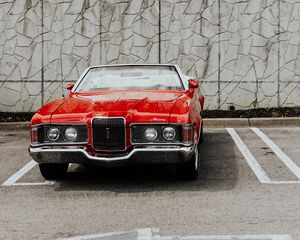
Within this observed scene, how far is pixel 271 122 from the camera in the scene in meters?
12.8

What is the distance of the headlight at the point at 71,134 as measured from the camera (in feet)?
23.1

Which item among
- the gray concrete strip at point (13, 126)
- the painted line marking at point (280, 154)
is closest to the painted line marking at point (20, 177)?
the painted line marking at point (280, 154)

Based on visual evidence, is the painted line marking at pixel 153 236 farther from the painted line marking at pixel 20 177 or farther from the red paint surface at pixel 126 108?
the painted line marking at pixel 20 177

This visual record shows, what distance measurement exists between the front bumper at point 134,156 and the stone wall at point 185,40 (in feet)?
23.5

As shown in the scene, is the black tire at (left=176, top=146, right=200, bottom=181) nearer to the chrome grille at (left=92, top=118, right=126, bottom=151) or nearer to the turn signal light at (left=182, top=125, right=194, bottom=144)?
the turn signal light at (left=182, top=125, right=194, bottom=144)

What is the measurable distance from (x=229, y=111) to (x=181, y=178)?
258 inches

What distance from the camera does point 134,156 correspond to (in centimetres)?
688

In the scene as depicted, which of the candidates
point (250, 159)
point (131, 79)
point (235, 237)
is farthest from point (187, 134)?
point (250, 159)

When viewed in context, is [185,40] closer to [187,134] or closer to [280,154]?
[280,154]

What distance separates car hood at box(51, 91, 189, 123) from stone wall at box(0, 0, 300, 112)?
5.99 meters

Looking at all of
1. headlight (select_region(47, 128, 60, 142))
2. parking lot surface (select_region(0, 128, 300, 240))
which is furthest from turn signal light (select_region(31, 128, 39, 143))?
parking lot surface (select_region(0, 128, 300, 240))

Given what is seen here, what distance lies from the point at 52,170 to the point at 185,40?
23.1ft

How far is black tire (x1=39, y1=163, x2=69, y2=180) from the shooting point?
7578 millimetres

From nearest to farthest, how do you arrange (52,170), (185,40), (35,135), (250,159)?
(35,135), (52,170), (250,159), (185,40)
